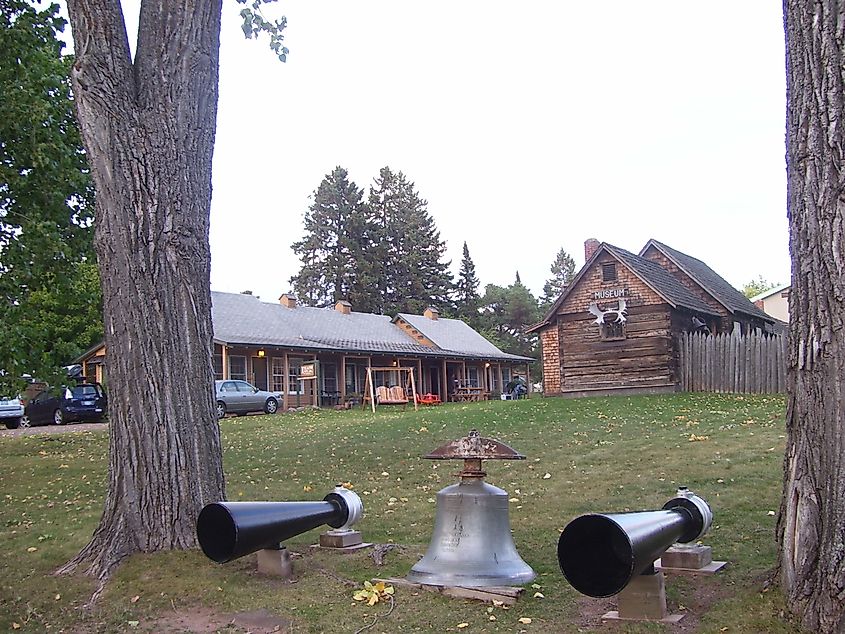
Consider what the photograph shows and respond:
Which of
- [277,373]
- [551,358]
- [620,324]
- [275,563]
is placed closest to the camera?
[275,563]

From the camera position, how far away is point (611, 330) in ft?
93.2

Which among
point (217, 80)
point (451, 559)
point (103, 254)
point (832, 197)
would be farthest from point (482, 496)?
point (217, 80)

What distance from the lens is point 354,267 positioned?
71.4 metres

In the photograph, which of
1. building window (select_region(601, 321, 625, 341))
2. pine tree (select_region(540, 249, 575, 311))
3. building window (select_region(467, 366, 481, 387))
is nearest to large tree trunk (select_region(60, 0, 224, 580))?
building window (select_region(601, 321, 625, 341))

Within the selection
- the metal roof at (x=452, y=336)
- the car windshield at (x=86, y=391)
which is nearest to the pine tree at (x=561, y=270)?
the metal roof at (x=452, y=336)

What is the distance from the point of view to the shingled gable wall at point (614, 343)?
1056 inches

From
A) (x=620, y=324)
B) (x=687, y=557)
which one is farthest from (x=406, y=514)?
(x=620, y=324)

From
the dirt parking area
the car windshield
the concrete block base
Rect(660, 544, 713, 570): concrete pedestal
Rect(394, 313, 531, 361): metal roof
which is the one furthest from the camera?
Rect(394, 313, 531, 361): metal roof

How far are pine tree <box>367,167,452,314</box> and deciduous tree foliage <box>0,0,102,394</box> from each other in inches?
2133

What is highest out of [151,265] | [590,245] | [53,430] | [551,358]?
[590,245]

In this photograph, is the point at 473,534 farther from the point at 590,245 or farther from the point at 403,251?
the point at 403,251

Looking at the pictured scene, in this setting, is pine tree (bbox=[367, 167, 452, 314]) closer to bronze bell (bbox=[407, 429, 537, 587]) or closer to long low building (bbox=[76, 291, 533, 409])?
long low building (bbox=[76, 291, 533, 409])

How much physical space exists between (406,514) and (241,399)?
21665mm

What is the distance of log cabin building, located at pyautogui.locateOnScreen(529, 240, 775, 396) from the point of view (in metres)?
26.9
